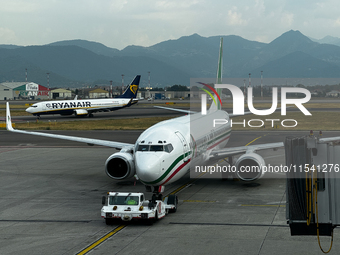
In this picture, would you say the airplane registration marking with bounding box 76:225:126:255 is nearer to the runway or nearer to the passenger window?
the runway

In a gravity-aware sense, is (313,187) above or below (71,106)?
below

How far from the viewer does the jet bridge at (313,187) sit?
1571 cm

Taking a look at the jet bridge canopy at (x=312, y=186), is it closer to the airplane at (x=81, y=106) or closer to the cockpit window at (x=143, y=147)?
the cockpit window at (x=143, y=147)

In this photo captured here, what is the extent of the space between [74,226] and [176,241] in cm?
583

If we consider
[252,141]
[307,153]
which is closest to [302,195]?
[307,153]

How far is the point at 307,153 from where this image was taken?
16188 mm

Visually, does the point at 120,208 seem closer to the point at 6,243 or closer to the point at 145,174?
the point at 145,174

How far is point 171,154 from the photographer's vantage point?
85.9 ft

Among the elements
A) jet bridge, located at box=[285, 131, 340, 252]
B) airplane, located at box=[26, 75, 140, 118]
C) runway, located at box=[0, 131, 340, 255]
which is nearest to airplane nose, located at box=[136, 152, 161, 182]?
runway, located at box=[0, 131, 340, 255]

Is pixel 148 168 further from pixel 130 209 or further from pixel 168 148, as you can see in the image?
pixel 130 209

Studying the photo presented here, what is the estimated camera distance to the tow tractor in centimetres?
2262

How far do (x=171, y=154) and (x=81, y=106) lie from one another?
3044 inches

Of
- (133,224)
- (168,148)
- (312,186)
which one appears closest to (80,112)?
(168,148)

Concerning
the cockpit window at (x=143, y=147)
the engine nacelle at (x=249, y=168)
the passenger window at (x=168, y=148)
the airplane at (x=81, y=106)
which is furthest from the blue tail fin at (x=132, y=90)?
the passenger window at (x=168, y=148)
